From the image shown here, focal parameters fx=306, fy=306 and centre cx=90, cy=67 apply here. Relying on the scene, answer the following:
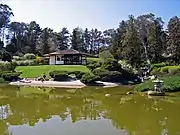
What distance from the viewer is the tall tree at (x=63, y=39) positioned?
74.7m

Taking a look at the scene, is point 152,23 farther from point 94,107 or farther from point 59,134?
point 59,134

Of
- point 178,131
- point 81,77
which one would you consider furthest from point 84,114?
point 81,77

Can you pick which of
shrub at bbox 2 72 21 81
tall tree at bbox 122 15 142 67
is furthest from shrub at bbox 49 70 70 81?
tall tree at bbox 122 15 142 67

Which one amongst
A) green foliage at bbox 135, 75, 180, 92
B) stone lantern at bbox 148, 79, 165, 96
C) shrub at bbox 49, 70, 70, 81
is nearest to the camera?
stone lantern at bbox 148, 79, 165, 96

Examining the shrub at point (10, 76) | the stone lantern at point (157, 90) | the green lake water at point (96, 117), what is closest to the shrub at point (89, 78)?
the shrub at point (10, 76)

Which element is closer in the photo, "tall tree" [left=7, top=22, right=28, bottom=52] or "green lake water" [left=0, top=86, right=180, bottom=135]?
"green lake water" [left=0, top=86, right=180, bottom=135]

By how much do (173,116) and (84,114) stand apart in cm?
464

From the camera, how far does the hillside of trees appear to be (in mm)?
46406

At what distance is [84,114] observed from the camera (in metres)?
16.5

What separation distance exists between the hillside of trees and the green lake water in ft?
82.3

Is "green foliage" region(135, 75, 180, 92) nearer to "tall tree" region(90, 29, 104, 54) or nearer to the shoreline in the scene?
the shoreline

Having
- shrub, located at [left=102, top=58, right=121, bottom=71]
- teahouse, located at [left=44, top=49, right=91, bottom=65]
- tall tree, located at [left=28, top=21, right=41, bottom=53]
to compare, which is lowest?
shrub, located at [left=102, top=58, right=121, bottom=71]

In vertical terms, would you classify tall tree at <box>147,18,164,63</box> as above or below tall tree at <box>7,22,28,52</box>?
below

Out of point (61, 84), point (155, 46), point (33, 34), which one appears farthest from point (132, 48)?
point (33, 34)
